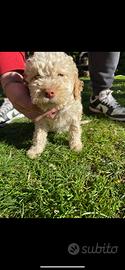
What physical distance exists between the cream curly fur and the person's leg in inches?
13.6

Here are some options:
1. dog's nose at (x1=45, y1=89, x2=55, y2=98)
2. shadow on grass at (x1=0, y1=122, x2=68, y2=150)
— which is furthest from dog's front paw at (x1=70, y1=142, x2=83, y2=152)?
dog's nose at (x1=45, y1=89, x2=55, y2=98)

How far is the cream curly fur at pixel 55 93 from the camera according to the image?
2.16m

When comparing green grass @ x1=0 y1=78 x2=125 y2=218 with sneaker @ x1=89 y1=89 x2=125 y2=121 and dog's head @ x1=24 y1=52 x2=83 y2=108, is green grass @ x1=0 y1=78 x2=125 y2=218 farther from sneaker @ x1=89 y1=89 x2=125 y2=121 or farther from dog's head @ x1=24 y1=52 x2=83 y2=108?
dog's head @ x1=24 y1=52 x2=83 y2=108

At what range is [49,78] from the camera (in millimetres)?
2191

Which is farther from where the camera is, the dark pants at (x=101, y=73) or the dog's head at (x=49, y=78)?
the dark pants at (x=101, y=73)

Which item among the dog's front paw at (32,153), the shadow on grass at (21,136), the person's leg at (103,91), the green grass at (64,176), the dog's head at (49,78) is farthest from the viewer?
the person's leg at (103,91)

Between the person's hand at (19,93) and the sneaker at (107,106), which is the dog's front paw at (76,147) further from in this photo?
the sneaker at (107,106)

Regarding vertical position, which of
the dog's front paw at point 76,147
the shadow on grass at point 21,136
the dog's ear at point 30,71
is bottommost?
the dog's front paw at point 76,147

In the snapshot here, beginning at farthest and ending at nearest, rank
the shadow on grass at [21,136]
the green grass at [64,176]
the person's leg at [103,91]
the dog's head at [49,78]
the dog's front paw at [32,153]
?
the person's leg at [103,91] → the shadow on grass at [21,136] → the dog's front paw at [32,153] → the dog's head at [49,78] → the green grass at [64,176]

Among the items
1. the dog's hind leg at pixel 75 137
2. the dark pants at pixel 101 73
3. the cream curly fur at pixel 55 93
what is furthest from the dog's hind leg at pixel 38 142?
the dark pants at pixel 101 73
